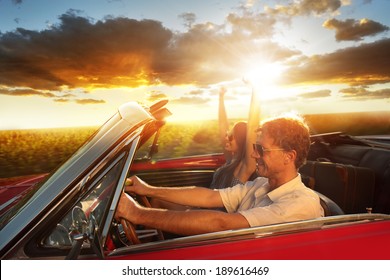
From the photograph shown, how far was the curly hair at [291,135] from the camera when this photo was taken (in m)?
2.10

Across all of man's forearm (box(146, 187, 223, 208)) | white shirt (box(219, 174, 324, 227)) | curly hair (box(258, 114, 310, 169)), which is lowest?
man's forearm (box(146, 187, 223, 208))

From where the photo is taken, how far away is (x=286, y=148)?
210 cm

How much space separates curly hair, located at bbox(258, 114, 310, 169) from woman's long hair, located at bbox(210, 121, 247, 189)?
1070mm

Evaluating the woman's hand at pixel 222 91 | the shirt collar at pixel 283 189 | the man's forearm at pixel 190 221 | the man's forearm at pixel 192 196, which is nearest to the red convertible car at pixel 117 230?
the man's forearm at pixel 190 221

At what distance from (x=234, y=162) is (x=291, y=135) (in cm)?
119

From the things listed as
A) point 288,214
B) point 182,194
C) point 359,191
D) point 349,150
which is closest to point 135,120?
point 288,214

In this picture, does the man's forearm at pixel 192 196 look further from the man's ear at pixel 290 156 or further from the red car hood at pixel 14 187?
the red car hood at pixel 14 187

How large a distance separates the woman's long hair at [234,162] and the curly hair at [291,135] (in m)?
1.07

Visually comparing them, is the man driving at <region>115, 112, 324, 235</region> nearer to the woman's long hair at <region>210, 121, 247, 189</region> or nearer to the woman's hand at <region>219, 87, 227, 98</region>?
the woman's long hair at <region>210, 121, 247, 189</region>

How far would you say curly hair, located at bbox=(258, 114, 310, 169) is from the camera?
210 centimetres

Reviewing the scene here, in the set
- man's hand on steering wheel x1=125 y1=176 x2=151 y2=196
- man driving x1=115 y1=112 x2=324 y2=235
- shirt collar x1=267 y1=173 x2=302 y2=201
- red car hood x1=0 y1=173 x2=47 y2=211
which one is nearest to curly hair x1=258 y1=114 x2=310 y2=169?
man driving x1=115 y1=112 x2=324 y2=235

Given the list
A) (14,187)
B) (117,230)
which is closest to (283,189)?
(117,230)

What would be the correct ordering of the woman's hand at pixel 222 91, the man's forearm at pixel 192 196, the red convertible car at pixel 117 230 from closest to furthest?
the red convertible car at pixel 117 230 < the man's forearm at pixel 192 196 < the woman's hand at pixel 222 91

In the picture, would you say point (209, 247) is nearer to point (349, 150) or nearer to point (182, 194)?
point (182, 194)
